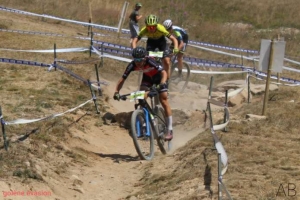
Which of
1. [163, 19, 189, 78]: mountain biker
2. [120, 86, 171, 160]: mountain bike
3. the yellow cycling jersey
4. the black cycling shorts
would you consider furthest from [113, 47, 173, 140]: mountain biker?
[163, 19, 189, 78]: mountain biker

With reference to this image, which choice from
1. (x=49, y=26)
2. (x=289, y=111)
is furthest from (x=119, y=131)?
(x=49, y=26)

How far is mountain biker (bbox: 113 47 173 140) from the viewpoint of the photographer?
28.8 feet

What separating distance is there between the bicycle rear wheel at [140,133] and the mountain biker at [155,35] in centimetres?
231

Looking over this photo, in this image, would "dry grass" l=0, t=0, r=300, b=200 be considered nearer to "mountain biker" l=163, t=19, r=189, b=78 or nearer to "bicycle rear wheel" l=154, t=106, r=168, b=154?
"bicycle rear wheel" l=154, t=106, r=168, b=154

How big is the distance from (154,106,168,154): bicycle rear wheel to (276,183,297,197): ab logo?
3.17m

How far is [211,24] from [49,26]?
824 cm

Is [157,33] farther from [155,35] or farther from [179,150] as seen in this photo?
[179,150]

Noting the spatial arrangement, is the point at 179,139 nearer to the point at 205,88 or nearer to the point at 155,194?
the point at 155,194

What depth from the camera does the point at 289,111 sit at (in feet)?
36.7

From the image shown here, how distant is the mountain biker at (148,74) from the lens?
8.78 metres

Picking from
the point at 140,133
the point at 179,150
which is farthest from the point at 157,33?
the point at 140,133

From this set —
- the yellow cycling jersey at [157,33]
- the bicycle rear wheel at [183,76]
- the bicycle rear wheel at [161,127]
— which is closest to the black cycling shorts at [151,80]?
the bicycle rear wheel at [161,127]

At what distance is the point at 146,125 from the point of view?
346 inches

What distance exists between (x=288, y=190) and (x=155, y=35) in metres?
5.39
